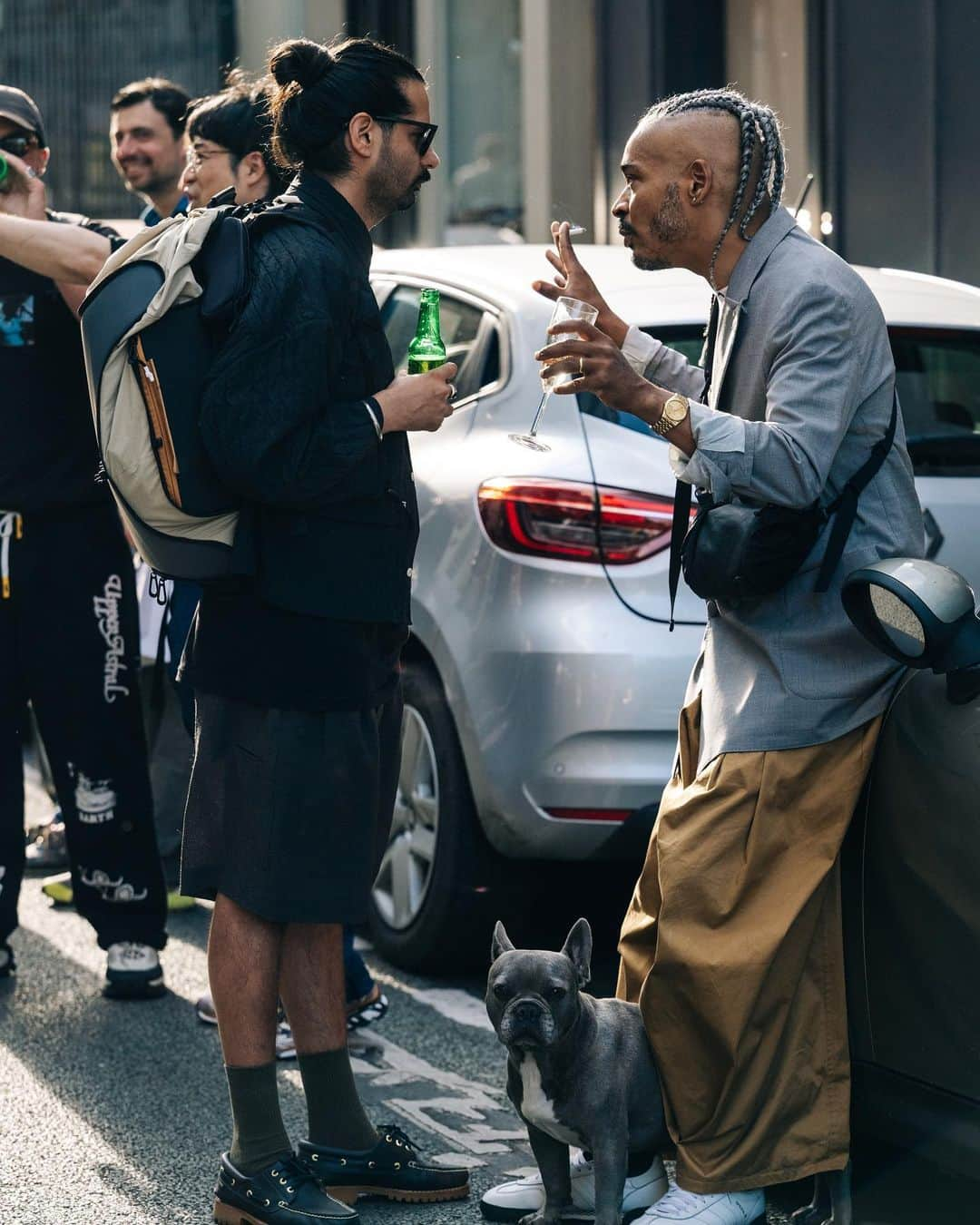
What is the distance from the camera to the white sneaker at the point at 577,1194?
138 inches

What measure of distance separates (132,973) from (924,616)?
2.70m

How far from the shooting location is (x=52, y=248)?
457 centimetres

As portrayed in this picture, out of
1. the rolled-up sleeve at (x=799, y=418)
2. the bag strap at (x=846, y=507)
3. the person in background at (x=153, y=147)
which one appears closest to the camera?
the rolled-up sleeve at (x=799, y=418)

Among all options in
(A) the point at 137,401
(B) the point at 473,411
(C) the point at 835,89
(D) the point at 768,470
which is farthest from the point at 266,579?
(C) the point at 835,89

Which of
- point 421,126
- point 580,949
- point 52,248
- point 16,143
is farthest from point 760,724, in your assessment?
point 16,143

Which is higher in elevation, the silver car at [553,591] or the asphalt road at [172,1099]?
the silver car at [553,591]

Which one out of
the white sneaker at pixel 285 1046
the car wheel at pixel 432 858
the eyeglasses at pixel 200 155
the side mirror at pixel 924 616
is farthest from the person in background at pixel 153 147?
the side mirror at pixel 924 616

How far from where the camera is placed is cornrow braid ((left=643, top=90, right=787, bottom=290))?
326 cm

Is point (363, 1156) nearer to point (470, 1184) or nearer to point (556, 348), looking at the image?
point (470, 1184)

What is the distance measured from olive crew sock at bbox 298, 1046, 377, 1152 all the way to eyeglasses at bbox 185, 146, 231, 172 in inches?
90.5

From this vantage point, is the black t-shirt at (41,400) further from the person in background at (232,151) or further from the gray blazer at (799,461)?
the gray blazer at (799,461)

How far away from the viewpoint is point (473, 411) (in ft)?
16.2

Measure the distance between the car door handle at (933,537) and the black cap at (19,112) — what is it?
239 centimetres

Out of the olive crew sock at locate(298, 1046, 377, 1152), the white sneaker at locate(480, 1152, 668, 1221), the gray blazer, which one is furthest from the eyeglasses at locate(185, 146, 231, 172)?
the white sneaker at locate(480, 1152, 668, 1221)
